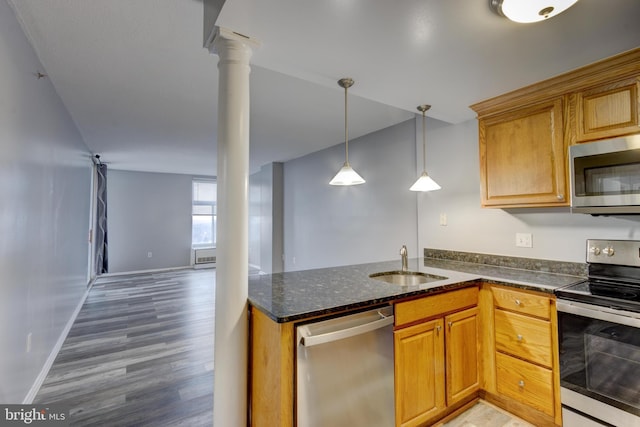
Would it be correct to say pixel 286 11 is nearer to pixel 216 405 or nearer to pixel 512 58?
pixel 512 58

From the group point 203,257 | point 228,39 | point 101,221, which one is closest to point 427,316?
point 228,39

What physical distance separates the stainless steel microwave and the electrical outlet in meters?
0.53

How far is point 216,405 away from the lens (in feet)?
4.91

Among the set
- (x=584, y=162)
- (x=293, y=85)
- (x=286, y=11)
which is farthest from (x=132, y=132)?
(x=584, y=162)

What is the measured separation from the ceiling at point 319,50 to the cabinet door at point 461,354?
1591 millimetres

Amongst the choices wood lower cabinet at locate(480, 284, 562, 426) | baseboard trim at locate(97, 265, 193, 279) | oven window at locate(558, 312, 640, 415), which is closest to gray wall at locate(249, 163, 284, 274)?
baseboard trim at locate(97, 265, 193, 279)

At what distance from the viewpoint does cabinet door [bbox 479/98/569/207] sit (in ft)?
6.53

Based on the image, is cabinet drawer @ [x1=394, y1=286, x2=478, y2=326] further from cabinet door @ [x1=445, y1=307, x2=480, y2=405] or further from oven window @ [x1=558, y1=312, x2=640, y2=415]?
oven window @ [x1=558, y1=312, x2=640, y2=415]

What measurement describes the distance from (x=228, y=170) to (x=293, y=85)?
56.7 inches

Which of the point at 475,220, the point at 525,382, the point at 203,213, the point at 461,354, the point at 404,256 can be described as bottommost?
the point at 525,382

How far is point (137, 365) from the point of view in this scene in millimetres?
2609

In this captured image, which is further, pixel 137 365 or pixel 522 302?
pixel 137 365

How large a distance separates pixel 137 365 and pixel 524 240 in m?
Answer: 3.46

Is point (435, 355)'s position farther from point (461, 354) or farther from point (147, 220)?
point (147, 220)
